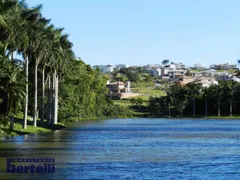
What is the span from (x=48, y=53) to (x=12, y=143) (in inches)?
1336

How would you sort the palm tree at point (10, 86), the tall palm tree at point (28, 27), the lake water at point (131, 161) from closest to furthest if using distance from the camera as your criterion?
1. the lake water at point (131, 161)
2. the palm tree at point (10, 86)
3. the tall palm tree at point (28, 27)

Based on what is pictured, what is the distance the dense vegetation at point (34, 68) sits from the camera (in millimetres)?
61938

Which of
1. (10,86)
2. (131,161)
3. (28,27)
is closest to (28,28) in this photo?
(28,27)

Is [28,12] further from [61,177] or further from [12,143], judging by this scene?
[61,177]

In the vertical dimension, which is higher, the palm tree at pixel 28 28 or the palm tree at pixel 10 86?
the palm tree at pixel 28 28

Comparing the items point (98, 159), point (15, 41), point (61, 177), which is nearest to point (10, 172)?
point (61, 177)

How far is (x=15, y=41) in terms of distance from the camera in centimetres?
7512

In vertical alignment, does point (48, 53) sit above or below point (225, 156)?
above

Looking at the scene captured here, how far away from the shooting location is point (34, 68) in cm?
9888

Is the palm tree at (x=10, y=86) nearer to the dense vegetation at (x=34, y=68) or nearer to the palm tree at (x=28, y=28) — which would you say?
the dense vegetation at (x=34, y=68)

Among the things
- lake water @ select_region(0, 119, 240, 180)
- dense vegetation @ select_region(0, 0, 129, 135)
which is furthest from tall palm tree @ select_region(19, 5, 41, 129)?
lake water @ select_region(0, 119, 240, 180)

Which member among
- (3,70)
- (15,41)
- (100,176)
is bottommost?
(100,176)

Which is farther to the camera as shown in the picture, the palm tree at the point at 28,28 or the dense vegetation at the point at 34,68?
the palm tree at the point at 28,28

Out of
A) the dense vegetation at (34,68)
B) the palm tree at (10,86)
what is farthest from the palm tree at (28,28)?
the palm tree at (10,86)
